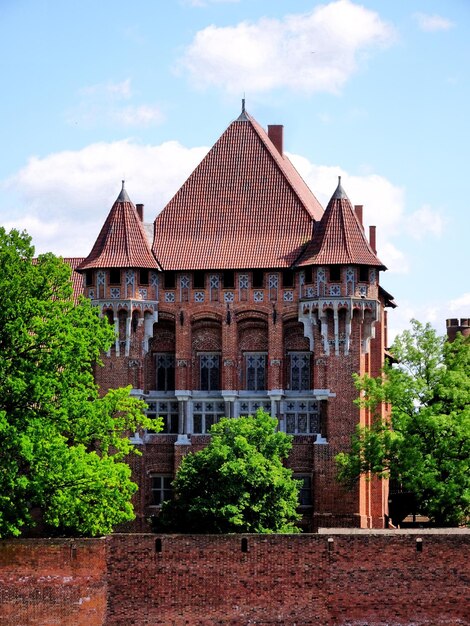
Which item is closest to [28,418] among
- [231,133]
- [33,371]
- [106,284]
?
[33,371]

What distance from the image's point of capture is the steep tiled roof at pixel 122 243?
64375 mm

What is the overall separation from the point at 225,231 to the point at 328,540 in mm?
18376

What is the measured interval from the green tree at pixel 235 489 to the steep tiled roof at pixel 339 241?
7.28 m

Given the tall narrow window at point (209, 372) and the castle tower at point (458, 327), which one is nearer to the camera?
the tall narrow window at point (209, 372)

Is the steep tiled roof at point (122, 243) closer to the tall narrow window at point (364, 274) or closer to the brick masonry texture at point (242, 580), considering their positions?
the tall narrow window at point (364, 274)

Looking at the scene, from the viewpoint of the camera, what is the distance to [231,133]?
67938 millimetres

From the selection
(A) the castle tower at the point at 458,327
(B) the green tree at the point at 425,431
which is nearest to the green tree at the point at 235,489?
(B) the green tree at the point at 425,431

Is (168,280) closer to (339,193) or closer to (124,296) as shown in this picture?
(124,296)

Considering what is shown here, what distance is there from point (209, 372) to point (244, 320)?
234 cm

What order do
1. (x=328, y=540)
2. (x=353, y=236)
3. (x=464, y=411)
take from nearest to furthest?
(x=328, y=540) < (x=464, y=411) < (x=353, y=236)

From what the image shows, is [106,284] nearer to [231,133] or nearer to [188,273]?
[188,273]

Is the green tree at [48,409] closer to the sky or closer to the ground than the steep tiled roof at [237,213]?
closer to the ground

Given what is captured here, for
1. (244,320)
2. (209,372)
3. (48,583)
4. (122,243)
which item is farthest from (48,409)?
(244,320)

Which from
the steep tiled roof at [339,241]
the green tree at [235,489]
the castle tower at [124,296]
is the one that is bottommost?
the green tree at [235,489]
